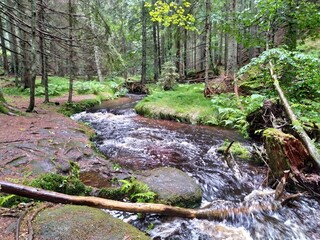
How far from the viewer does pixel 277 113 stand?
630 cm

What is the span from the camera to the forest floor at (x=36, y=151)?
3818 mm

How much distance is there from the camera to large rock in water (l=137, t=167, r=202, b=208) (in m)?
3.87

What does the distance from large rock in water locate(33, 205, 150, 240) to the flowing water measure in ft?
2.53

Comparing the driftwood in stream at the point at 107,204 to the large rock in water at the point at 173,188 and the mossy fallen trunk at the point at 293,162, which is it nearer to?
the large rock in water at the point at 173,188

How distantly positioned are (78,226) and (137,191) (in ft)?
4.88

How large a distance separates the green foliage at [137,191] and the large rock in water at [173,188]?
0.44ft

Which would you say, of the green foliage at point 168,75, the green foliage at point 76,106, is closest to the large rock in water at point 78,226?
the green foliage at point 76,106

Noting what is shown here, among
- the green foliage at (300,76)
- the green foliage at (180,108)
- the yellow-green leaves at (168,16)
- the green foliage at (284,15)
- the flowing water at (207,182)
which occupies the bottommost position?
the flowing water at (207,182)

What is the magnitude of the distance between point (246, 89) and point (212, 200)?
8394 mm

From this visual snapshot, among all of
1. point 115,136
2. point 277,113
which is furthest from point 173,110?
point 277,113

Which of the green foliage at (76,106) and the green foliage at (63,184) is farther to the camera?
the green foliage at (76,106)

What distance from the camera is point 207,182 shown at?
485 cm

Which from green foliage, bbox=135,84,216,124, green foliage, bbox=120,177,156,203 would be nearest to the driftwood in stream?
green foliage, bbox=120,177,156,203

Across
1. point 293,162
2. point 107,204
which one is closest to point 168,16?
point 293,162
